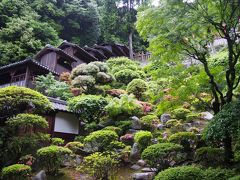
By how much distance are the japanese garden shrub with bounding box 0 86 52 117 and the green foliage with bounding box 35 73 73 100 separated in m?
7.88

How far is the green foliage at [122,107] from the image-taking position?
1695cm

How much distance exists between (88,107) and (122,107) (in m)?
2.20

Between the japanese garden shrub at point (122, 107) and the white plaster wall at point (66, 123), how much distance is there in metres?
2.31

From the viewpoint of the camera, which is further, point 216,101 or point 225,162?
point 216,101

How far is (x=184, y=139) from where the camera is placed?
1206 cm

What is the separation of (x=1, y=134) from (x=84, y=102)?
20.8 feet

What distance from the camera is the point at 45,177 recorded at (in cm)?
1045

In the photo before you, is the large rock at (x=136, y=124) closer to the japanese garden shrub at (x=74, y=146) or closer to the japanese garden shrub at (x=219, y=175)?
the japanese garden shrub at (x=74, y=146)

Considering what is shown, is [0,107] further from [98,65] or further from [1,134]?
[98,65]

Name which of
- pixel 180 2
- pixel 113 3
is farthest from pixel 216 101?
pixel 113 3

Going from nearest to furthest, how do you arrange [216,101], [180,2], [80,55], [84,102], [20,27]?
1. [180,2]
2. [216,101]
3. [84,102]
4. [20,27]
5. [80,55]

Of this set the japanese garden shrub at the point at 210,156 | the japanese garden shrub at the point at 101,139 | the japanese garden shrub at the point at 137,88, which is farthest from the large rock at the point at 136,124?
the japanese garden shrub at the point at 210,156

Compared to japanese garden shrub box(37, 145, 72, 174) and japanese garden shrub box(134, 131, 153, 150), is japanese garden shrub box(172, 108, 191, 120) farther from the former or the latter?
japanese garden shrub box(37, 145, 72, 174)

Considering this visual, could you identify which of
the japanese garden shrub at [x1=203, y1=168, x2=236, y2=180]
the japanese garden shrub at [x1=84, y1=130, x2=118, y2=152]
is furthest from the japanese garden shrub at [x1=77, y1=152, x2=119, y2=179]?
the japanese garden shrub at [x1=203, y1=168, x2=236, y2=180]
